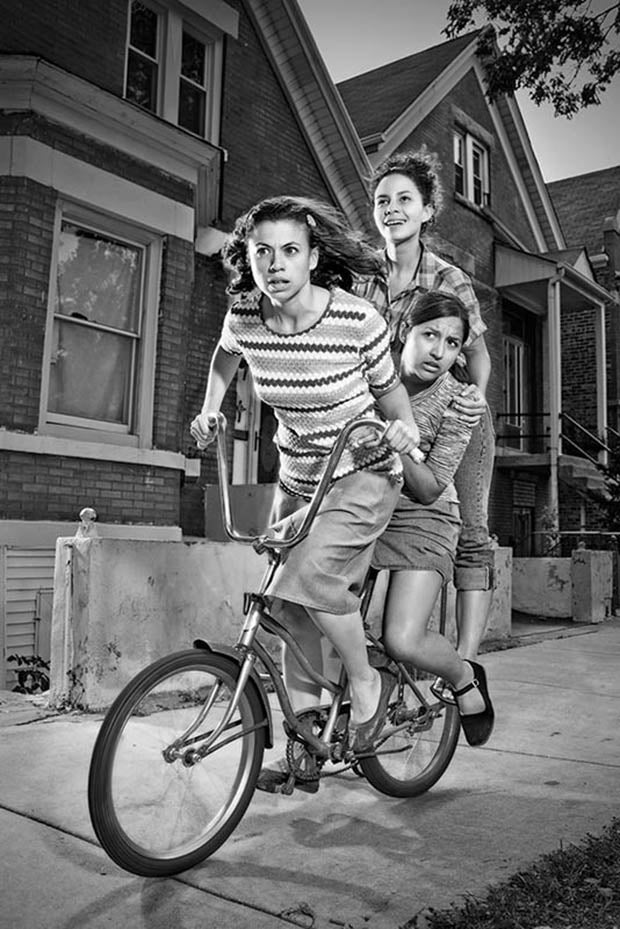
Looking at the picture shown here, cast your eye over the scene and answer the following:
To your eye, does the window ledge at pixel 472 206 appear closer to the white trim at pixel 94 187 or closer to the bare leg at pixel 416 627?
the white trim at pixel 94 187

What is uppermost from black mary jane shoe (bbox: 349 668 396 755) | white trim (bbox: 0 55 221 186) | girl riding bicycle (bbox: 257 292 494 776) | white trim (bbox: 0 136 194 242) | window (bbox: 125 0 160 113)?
window (bbox: 125 0 160 113)

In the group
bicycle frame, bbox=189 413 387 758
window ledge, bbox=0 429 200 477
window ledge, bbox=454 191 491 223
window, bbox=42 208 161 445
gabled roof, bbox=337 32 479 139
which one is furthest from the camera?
window ledge, bbox=454 191 491 223

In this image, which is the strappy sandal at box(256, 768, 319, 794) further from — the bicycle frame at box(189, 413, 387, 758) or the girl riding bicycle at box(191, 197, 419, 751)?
the girl riding bicycle at box(191, 197, 419, 751)

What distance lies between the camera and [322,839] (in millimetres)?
2684

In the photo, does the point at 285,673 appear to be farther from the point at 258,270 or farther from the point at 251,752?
the point at 258,270

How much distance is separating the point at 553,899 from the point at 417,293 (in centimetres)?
212

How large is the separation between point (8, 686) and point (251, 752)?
4.25 metres

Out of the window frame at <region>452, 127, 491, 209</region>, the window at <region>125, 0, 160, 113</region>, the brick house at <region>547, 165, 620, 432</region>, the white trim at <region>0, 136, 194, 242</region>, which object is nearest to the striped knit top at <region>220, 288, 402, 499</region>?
the white trim at <region>0, 136, 194, 242</region>

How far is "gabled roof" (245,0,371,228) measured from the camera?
33.5 feet

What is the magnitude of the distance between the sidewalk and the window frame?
13.3 metres

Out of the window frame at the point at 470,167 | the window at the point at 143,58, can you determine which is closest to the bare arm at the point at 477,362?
the window at the point at 143,58

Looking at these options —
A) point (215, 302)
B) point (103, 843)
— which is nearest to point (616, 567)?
point (215, 302)

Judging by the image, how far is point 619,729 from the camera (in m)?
4.28

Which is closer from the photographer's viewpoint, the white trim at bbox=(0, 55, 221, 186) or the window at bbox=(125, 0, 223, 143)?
the white trim at bbox=(0, 55, 221, 186)
